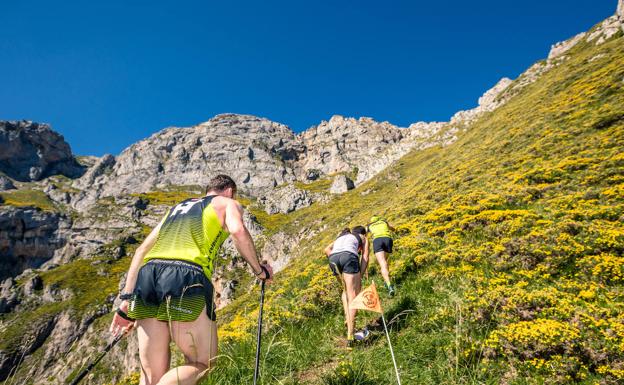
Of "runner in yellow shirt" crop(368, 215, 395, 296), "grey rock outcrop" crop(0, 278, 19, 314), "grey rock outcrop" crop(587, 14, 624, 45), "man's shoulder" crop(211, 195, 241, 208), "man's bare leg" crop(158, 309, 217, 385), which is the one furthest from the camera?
"grey rock outcrop" crop(0, 278, 19, 314)

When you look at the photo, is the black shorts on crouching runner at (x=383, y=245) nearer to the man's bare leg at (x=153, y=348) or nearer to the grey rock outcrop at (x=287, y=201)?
the man's bare leg at (x=153, y=348)

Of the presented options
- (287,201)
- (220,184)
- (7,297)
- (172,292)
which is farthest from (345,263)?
(7,297)

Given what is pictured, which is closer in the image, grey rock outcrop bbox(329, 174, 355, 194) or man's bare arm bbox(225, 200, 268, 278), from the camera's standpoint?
man's bare arm bbox(225, 200, 268, 278)

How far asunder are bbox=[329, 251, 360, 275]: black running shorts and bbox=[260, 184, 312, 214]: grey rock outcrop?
136m

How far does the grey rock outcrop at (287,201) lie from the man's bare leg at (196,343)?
140 metres

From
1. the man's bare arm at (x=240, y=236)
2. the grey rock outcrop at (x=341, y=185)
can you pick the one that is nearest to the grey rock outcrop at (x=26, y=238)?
the grey rock outcrop at (x=341, y=185)

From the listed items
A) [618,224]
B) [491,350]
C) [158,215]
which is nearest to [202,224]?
[491,350]

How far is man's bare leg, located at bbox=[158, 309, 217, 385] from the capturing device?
2.97 m

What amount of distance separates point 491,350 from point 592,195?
27.9 ft

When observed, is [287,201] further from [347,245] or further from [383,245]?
[347,245]

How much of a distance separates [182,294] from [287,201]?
146 m

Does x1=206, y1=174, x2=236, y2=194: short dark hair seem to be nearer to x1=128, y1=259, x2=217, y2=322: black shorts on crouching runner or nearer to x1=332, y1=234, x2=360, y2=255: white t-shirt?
x1=128, y1=259, x2=217, y2=322: black shorts on crouching runner

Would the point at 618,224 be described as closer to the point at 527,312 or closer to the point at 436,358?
the point at 527,312

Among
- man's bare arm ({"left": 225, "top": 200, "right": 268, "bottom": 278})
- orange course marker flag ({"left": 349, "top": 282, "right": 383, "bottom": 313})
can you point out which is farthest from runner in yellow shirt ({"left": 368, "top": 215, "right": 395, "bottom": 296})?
man's bare arm ({"left": 225, "top": 200, "right": 268, "bottom": 278})
